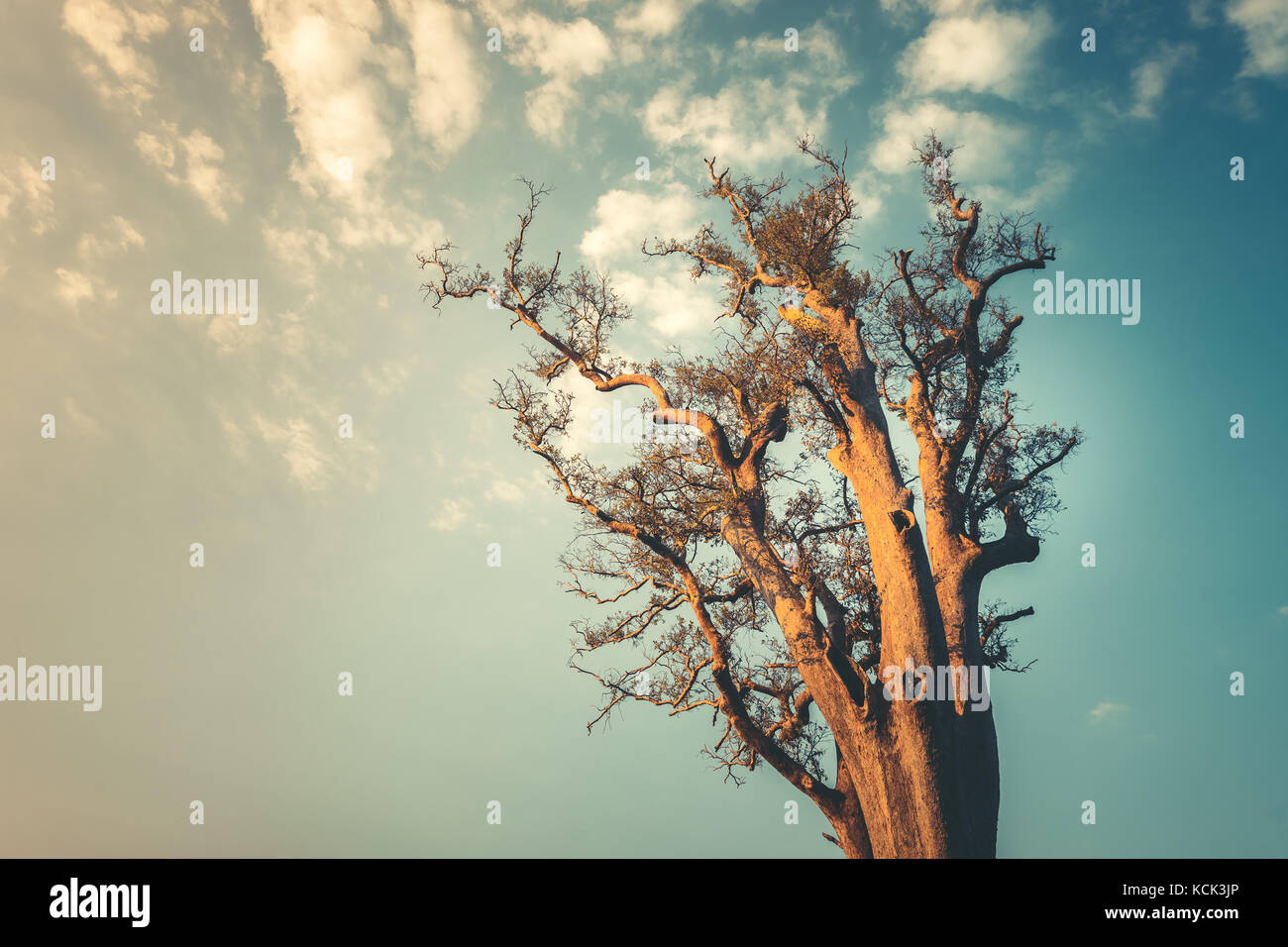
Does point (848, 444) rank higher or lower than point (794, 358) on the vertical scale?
lower

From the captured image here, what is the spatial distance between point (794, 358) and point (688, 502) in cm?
284
